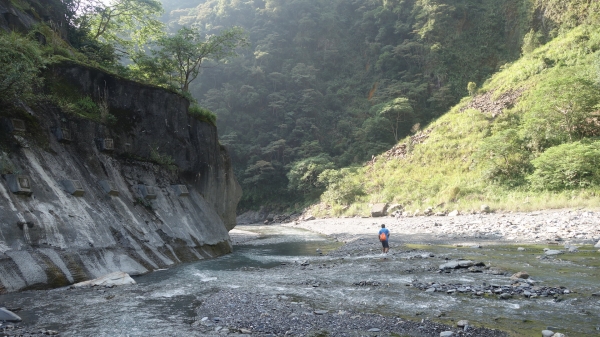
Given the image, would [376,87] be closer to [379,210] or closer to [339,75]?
[339,75]

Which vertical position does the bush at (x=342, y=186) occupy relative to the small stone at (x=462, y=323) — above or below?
above

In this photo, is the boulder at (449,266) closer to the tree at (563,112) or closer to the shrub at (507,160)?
the shrub at (507,160)

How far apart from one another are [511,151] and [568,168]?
19.3ft

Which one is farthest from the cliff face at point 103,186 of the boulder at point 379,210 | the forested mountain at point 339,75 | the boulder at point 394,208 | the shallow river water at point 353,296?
the forested mountain at point 339,75

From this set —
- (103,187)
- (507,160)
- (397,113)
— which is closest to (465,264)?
(103,187)

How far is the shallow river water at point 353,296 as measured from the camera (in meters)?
5.97

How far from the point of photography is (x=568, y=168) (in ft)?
70.9

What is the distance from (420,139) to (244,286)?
38653 millimetres

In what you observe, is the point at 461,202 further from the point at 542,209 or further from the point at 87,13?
the point at 87,13

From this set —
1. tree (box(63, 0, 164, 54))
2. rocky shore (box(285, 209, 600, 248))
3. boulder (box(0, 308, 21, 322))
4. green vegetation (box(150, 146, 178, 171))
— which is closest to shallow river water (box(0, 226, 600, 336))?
boulder (box(0, 308, 21, 322))

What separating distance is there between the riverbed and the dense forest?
804 cm

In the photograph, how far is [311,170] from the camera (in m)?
50.5

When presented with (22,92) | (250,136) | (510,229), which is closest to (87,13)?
(22,92)

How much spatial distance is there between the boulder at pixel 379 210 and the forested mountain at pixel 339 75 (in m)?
17.4
